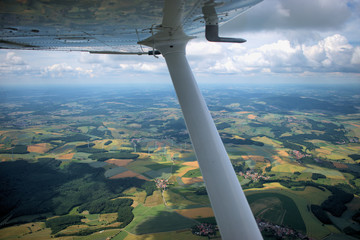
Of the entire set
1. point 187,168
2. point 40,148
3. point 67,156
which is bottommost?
point 187,168

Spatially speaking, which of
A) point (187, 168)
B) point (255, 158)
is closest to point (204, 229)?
point (187, 168)

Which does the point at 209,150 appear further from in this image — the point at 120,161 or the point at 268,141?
the point at 268,141

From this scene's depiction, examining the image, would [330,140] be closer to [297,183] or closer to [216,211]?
[297,183]

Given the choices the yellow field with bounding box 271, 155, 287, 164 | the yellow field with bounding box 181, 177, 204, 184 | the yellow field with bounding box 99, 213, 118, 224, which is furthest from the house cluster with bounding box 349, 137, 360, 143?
the yellow field with bounding box 99, 213, 118, 224

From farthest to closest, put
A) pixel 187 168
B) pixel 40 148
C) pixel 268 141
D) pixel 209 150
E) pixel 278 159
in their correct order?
pixel 268 141 → pixel 40 148 → pixel 278 159 → pixel 187 168 → pixel 209 150

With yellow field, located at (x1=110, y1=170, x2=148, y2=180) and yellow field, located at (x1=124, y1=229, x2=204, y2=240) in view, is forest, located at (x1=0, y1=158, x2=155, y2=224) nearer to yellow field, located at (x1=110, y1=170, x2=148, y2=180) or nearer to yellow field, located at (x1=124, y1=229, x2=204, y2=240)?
yellow field, located at (x1=110, y1=170, x2=148, y2=180)

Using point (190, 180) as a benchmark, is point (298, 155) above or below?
above

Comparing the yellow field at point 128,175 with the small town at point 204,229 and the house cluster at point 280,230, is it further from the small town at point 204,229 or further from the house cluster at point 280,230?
the house cluster at point 280,230
